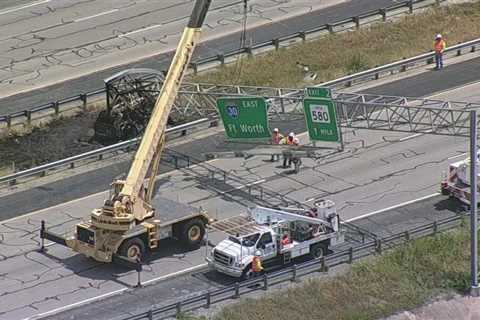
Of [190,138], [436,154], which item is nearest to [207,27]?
[190,138]

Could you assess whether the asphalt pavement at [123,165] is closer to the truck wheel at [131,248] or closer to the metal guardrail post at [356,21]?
the metal guardrail post at [356,21]

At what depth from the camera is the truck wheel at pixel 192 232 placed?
2208 inches

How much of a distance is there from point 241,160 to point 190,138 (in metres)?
3.45

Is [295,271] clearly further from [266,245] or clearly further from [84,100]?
[84,100]

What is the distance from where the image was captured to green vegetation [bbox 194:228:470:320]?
5178cm

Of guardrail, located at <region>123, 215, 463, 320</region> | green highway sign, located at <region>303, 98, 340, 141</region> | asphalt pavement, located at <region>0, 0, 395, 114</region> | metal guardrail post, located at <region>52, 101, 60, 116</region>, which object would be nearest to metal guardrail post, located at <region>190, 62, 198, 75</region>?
asphalt pavement, located at <region>0, 0, 395, 114</region>

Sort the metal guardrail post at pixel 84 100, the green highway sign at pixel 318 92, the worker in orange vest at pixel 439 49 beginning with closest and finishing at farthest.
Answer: the green highway sign at pixel 318 92
the metal guardrail post at pixel 84 100
the worker in orange vest at pixel 439 49

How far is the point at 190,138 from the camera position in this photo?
68.0 meters

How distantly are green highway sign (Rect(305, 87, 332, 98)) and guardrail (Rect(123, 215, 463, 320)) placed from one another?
7196 mm

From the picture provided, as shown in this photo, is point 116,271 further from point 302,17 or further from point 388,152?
point 302,17

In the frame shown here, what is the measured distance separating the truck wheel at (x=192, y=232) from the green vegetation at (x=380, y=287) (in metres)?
4.95

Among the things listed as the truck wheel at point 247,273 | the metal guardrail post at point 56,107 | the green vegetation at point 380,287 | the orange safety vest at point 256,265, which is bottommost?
the green vegetation at point 380,287

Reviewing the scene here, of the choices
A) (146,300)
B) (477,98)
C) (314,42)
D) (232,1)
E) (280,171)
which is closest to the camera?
(146,300)

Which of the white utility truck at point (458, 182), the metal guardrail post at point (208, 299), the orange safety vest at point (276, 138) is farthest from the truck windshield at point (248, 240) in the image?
the orange safety vest at point (276, 138)
